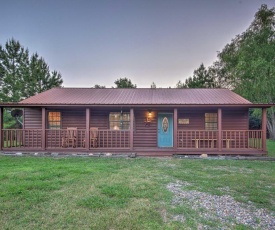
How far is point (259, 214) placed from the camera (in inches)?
129

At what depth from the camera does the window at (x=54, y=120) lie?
1093 centimetres

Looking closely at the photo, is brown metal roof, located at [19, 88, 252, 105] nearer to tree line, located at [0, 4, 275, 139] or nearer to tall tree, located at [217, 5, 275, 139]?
tall tree, located at [217, 5, 275, 139]

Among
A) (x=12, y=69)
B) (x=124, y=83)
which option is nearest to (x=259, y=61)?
(x=124, y=83)

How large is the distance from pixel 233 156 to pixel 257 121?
15.4 meters

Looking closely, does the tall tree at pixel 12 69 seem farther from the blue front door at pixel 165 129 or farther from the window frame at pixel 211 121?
the window frame at pixel 211 121

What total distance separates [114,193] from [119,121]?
6.86 m

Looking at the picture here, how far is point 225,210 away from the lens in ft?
11.2

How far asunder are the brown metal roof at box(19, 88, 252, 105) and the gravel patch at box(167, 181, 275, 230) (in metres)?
6.11

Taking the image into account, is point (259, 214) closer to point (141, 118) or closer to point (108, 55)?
point (141, 118)

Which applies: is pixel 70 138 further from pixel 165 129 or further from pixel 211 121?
Result: pixel 211 121

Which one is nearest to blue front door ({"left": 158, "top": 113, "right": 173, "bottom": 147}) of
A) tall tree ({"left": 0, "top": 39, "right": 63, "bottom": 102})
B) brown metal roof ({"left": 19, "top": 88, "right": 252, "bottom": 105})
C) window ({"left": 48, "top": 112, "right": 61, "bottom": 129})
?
brown metal roof ({"left": 19, "top": 88, "right": 252, "bottom": 105})

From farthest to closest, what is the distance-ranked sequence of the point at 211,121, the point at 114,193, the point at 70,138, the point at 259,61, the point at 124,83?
the point at 124,83
the point at 259,61
the point at 211,121
the point at 70,138
the point at 114,193

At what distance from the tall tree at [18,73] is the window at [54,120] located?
39.1ft

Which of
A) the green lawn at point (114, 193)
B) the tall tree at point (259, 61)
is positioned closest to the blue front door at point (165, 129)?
the green lawn at point (114, 193)
